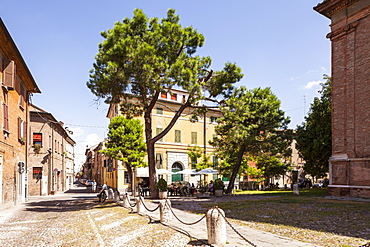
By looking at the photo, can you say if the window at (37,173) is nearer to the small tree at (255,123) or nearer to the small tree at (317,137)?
the small tree at (255,123)

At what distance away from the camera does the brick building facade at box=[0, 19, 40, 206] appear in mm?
16609

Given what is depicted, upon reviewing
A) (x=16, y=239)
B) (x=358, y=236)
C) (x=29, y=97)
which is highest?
(x=29, y=97)

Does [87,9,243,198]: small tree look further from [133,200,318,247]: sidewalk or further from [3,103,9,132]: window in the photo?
[133,200,318,247]: sidewalk

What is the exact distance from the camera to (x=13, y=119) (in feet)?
62.7

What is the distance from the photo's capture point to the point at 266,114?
23.8 m

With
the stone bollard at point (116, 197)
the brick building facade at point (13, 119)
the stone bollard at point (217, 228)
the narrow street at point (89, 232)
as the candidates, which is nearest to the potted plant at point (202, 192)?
the stone bollard at point (116, 197)

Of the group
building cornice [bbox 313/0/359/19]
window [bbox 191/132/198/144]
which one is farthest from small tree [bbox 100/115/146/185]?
building cornice [bbox 313/0/359/19]

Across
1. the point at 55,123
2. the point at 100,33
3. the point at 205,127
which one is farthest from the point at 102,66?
the point at 205,127

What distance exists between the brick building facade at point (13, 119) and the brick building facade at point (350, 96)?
17.7 m

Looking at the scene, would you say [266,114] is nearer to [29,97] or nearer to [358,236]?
[358,236]

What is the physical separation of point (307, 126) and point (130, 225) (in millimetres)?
19723

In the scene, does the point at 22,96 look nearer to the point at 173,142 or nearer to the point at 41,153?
the point at 41,153

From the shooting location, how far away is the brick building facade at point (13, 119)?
16.6 metres

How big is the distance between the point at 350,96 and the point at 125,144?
61.3ft
